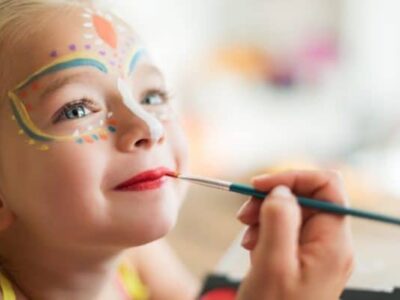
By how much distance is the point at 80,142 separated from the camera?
69 centimetres

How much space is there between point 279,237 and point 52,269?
1.24 feet

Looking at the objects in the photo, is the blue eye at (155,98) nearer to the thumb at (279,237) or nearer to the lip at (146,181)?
the lip at (146,181)

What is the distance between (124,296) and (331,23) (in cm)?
232

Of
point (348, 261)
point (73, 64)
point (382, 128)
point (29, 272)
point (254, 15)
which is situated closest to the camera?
point (348, 261)

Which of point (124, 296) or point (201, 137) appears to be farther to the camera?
point (201, 137)

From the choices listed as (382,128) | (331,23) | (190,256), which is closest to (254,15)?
(331,23)

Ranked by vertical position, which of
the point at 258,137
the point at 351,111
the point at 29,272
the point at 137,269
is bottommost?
the point at 29,272

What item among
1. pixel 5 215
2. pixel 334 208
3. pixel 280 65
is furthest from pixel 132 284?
pixel 280 65

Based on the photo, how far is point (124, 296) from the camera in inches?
37.6

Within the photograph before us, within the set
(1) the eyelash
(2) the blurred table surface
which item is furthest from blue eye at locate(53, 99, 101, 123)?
(2) the blurred table surface

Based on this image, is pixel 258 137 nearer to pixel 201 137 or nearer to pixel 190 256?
pixel 201 137

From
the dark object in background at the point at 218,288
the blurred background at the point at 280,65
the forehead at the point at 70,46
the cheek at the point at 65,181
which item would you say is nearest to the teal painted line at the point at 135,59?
the forehead at the point at 70,46

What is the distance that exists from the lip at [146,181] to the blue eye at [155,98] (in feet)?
0.33

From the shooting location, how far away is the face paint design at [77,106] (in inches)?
27.4
